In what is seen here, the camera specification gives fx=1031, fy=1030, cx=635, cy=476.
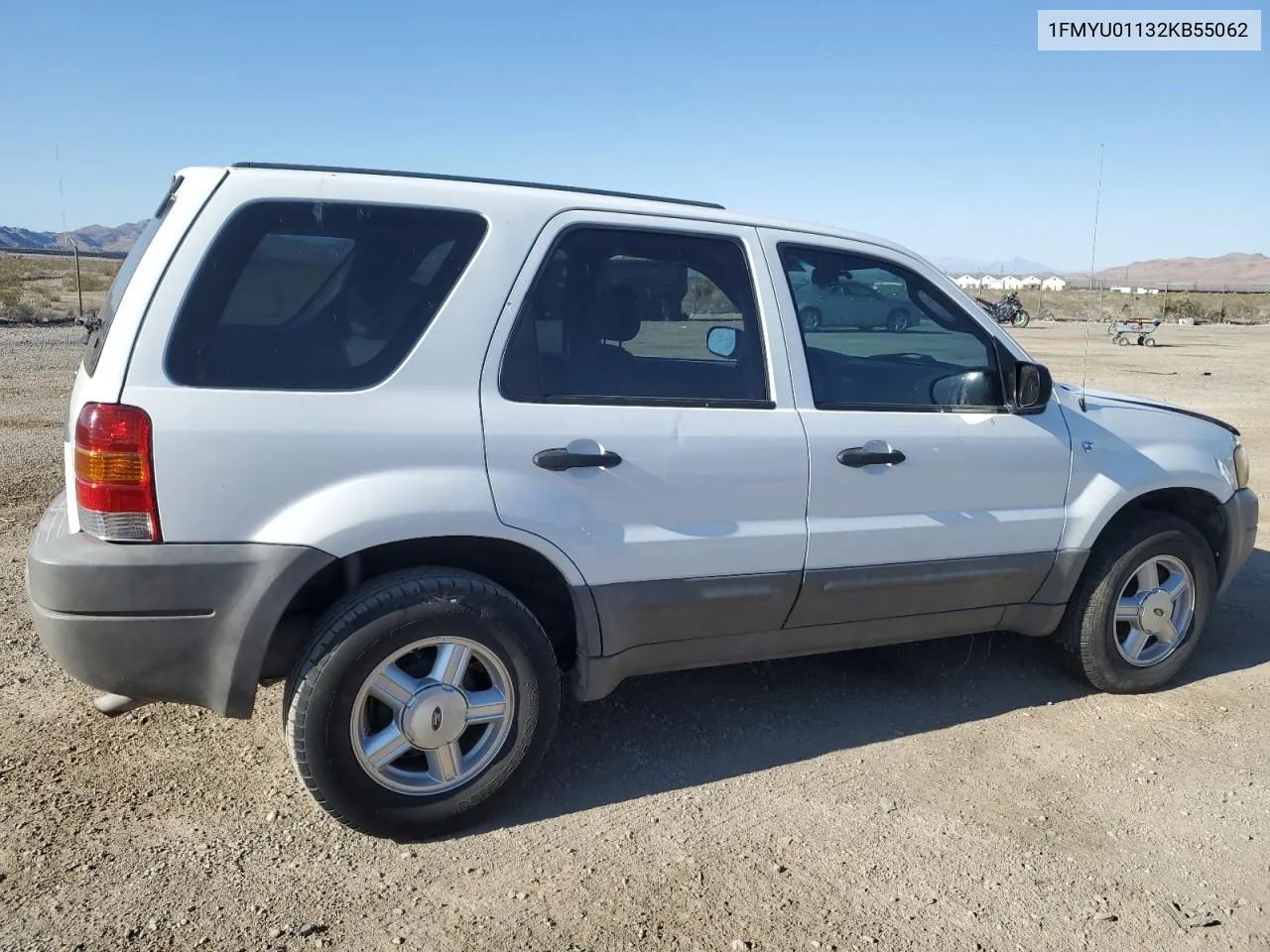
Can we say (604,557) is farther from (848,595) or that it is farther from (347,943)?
(347,943)

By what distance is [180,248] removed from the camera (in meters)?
2.86

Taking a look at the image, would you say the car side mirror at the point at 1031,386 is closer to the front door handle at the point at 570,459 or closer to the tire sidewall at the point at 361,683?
the front door handle at the point at 570,459

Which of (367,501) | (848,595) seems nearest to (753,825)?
(848,595)

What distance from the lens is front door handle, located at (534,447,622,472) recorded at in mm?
3158

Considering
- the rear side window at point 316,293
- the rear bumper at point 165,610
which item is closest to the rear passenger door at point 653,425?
the rear side window at point 316,293

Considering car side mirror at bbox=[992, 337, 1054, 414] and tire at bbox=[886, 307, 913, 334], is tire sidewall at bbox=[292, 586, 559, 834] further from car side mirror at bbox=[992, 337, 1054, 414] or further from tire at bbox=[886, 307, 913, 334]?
car side mirror at bbox=[992, 337, 1054, 414]

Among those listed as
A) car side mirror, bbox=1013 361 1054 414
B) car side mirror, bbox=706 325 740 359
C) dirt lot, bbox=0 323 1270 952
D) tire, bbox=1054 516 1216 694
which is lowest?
dirt lot, bbox=0 323 1270 952

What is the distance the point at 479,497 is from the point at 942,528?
1.79 metres

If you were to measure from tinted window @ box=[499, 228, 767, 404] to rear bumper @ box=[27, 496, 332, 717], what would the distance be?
908 millimetres

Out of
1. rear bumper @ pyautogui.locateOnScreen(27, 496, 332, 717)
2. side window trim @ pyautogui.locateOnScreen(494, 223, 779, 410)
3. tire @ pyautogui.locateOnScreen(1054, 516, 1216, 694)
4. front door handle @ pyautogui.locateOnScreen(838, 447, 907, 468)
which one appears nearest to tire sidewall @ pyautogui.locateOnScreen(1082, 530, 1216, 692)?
tire @ pyautogui.locateOnScreen(1054, 516, 1216, 694)

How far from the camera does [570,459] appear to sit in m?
3.18

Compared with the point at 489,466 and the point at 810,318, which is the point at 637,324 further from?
the point at 489,466

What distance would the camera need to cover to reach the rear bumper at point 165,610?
282 centimetres

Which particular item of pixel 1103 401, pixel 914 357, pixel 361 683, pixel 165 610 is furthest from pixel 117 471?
pixel 1103 401
